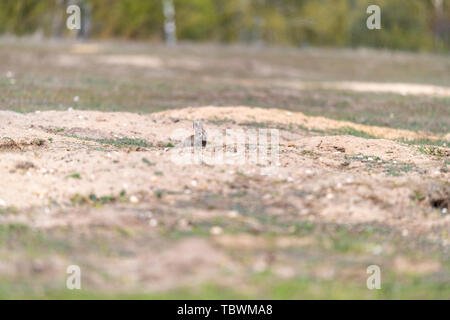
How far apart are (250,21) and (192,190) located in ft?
106

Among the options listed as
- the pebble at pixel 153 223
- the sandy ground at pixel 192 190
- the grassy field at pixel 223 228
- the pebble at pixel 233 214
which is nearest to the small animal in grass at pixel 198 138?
the grassy field at pixel 223 228

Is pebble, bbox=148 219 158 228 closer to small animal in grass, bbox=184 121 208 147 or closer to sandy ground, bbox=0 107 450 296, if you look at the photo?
sandy ground, bbox=0 107 450 296

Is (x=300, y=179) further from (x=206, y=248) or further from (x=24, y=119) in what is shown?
(x=24, y=119)

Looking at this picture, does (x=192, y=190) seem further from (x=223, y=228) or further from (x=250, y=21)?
(x=250, y=21)

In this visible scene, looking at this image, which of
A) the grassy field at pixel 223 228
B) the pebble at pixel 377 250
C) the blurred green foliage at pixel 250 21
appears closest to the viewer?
the grassy field at pixel 223 228

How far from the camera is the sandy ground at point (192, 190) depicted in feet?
22.1

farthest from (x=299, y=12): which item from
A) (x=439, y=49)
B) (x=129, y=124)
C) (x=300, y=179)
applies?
(x=300, y=179)

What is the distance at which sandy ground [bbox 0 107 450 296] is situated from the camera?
265 inches

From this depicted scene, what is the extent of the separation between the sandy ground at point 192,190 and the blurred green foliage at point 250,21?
28.5 m

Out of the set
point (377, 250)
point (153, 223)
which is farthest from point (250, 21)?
point (377, 250)

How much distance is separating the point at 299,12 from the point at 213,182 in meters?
33.3

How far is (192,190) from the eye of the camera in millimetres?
8461

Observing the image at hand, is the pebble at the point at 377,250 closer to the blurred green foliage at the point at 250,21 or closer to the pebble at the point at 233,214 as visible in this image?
the pebble at the point at 233,214

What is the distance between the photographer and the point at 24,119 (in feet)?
41.3
